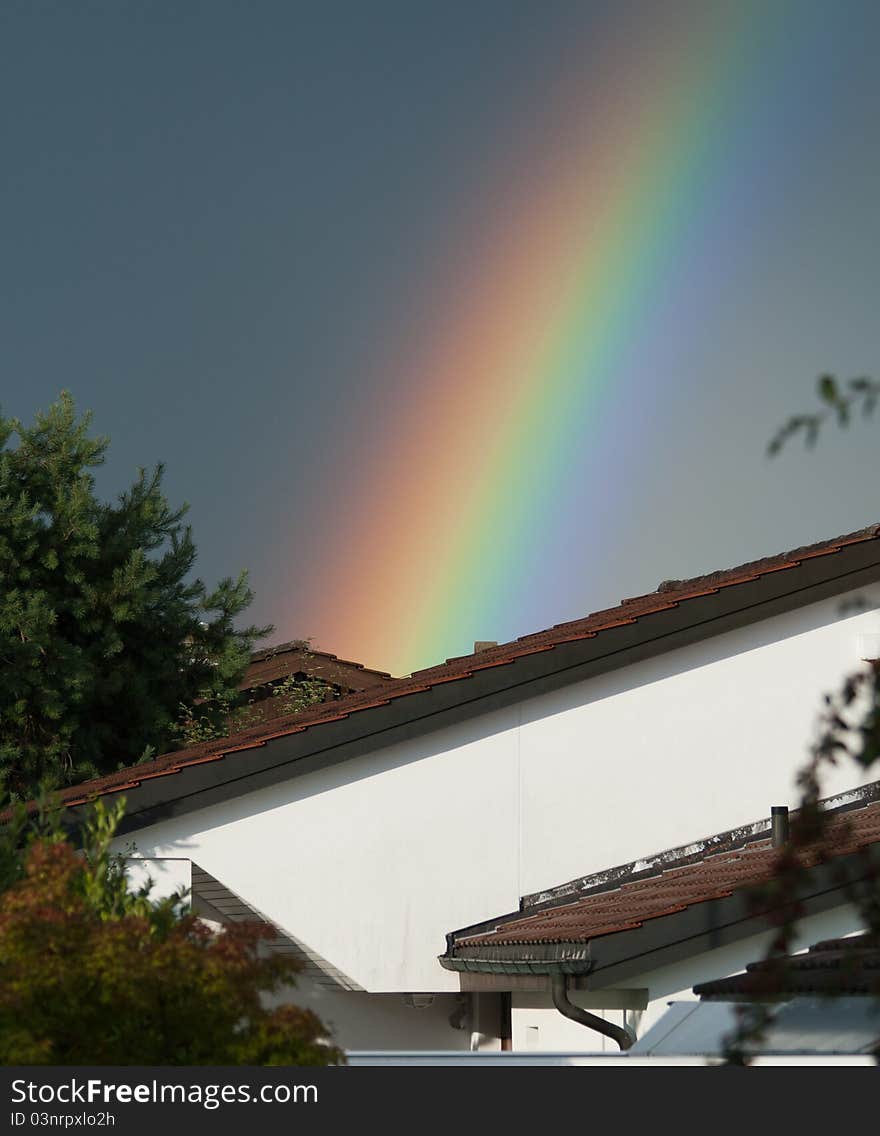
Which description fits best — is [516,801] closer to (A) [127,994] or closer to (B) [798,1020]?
(B) [798,1020]

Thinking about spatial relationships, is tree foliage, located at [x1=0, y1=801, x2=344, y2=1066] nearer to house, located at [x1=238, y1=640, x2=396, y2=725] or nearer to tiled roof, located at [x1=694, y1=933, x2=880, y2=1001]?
tiled roof, located at [x1=694, y1=933, x2=880, y2=1001]

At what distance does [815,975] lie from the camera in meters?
5.88

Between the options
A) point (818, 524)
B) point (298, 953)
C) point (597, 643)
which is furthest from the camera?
point (818, 524)

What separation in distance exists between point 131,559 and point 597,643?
8.07m

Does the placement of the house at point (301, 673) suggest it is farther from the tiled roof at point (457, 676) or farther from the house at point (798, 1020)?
the house at point (798, 1020)

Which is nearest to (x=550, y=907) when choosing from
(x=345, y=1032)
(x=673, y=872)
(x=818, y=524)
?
(x=673, y=872)

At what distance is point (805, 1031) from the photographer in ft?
18.8

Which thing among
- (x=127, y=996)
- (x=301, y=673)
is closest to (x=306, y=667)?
(x=301, y=673)

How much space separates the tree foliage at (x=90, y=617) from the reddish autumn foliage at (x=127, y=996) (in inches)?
476

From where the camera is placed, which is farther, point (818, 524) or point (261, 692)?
point (818, 524)

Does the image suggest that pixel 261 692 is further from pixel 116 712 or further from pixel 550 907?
pixel 550 907

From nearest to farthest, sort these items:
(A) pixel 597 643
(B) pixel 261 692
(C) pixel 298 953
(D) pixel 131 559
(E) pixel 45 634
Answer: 1. (C) pixel 298 953
2. (A) pixel 597 643
3. (E) pixel 45 634
4. (D) pixel 131 559
5. (B) pixel 261 692

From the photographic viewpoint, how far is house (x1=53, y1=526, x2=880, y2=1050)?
10914 millimetres

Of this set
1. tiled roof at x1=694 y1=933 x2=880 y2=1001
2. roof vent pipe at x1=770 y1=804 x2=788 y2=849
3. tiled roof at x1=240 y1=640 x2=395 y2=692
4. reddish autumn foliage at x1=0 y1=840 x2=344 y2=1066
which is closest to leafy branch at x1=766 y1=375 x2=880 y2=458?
tiled roof at x1=694 y1=933 x2=880 y2=1001
